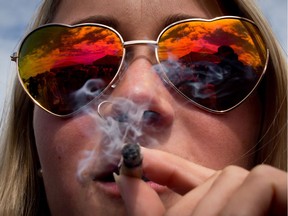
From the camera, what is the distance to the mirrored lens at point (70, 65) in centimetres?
145

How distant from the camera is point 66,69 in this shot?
1495 millimetres

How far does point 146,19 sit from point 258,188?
3.07ft

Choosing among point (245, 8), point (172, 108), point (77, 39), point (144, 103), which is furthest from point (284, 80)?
point (77, 39)

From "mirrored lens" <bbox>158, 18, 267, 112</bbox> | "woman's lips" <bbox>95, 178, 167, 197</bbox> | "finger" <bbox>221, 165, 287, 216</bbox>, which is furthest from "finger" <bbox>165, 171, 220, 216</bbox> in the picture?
"mirrored lens" <bbox>158, 18, 267, 112</bbox>

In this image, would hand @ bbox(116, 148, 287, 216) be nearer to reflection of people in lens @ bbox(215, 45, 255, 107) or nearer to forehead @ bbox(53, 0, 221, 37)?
reflection of people in lens @ bbox(215, 45, 255, 107)

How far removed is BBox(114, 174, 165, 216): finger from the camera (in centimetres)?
92

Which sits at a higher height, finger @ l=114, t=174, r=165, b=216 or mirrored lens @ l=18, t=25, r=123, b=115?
mirrored lens @ l=18, t=25, r=123, b=115

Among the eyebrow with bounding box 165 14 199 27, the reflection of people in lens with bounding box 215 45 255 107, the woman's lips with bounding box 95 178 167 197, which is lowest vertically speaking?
the woman's lips with bounding box 95 178 167 197

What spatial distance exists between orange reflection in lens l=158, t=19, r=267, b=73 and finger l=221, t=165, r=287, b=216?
738 millimetres

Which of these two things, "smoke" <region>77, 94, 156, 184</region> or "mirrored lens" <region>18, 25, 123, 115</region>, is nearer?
"smoke" <region>77, 94, 156, 184</region>

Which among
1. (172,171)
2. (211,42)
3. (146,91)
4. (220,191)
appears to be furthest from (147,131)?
(220,191)

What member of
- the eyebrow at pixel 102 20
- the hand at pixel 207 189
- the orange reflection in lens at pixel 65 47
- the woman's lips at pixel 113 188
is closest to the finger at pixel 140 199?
the hand at pixel 207 189

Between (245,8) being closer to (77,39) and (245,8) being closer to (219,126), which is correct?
(219,126)

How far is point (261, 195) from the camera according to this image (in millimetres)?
780
